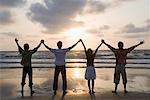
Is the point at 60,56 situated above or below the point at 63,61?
above

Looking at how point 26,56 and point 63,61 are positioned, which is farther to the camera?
point 26,56

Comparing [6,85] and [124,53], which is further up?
[124,53]

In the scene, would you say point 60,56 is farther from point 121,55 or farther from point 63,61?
point 121,55

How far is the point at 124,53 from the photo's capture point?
15.3 m

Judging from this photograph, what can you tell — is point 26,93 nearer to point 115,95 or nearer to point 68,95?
point 68,95

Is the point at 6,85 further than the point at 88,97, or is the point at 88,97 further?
the point at 6,85

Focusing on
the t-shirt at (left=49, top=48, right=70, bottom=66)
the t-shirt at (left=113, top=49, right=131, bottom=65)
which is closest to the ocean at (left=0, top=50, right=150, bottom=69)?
the t-shirt at (left=113, top=49, right=131, bottom=65)

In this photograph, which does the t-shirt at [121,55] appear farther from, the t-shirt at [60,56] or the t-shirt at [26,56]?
the t-shirt at [26,56]

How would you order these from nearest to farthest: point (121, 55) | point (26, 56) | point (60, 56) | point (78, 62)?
point (60, 56), point (26, 56), point (121, 55), point (78, 62)

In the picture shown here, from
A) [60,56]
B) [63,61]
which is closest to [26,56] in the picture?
[60,56]

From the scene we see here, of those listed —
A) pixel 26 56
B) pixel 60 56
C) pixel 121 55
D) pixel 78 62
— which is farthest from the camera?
pixel 78 62

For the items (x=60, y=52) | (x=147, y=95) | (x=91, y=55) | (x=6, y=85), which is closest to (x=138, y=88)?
(x=147, y=95)

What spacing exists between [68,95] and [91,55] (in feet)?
6.10

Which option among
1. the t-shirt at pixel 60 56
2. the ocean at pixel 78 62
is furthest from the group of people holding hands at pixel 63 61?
the ocean at pixel 78 62
